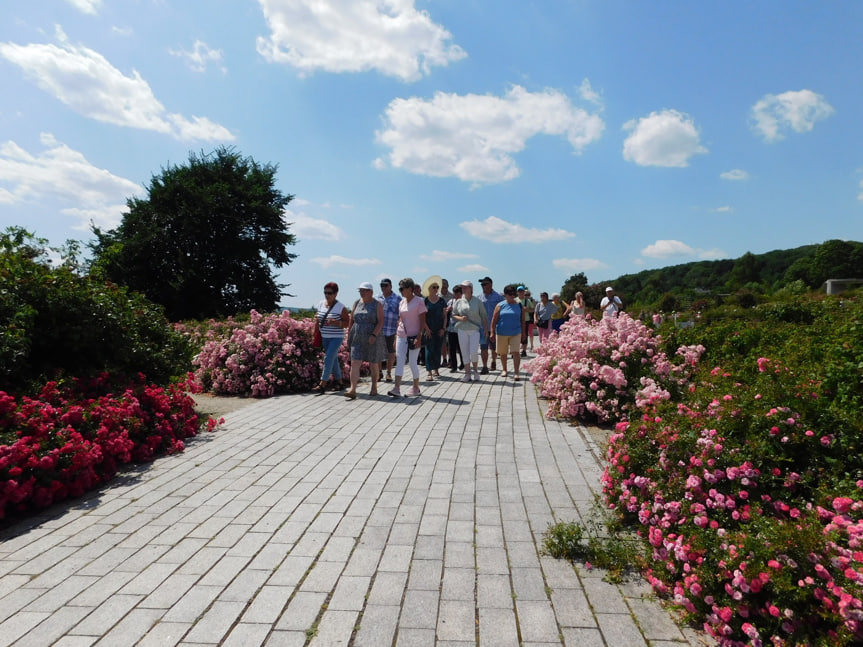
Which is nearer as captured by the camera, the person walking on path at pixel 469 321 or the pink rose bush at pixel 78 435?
the pink rose bush at pixel 78 435

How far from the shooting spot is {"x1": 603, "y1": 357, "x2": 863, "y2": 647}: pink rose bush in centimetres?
227

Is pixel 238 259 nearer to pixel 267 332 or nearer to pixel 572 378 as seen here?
pixel 267 332

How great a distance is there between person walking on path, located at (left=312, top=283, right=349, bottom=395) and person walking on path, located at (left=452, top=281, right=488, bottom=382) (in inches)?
96.5

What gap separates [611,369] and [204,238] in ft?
90.7

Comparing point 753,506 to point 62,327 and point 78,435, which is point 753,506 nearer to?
point 78,435

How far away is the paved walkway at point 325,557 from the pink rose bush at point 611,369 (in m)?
1.20

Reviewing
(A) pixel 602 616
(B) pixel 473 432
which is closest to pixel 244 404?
(B) pixel 473 432

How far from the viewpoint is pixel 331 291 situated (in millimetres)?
9719

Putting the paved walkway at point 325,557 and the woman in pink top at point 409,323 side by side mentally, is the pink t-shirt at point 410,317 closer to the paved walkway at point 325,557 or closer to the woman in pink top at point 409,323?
the woman in pink top at point 409,323

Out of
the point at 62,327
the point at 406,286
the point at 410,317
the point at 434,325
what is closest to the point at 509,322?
the point at 434,325

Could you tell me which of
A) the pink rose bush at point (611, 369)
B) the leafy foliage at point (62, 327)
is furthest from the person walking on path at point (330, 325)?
the pink rose bush at point (611, 369)

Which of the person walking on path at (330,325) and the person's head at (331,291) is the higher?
the person's head at (331,291)

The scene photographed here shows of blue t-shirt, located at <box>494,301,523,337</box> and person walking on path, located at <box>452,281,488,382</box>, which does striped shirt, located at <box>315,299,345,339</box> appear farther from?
blue t-shirt, located at <box>494,301,523,337</box>

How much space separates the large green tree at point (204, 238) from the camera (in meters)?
28.8
